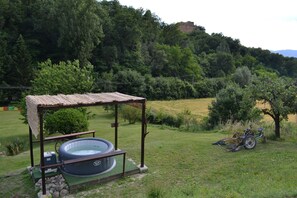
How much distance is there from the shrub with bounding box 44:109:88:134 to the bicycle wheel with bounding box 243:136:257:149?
24.0 ft

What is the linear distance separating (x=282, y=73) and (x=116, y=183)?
251ft

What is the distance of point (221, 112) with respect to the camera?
17.6m

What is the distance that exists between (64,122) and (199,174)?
7.40 metres

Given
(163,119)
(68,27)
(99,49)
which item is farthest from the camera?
(99,49)

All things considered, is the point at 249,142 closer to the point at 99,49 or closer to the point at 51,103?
the point at 51,103

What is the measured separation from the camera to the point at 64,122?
12.1 meters

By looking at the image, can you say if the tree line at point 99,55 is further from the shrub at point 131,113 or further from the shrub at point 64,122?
the shrub at point 131,113

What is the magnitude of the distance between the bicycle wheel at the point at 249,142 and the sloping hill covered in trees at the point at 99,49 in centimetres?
2672

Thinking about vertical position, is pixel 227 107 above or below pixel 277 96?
below

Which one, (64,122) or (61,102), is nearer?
(61,102)

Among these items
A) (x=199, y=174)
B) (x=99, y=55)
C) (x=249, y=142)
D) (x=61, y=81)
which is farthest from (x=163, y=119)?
(x=99, y=55)

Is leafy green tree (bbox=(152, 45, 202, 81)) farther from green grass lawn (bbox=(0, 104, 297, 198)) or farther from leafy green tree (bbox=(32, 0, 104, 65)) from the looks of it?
green grass lawn (bbox=(0, 104, 297, 198))

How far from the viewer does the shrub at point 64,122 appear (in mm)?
12148

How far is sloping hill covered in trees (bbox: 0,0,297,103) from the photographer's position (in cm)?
3509
